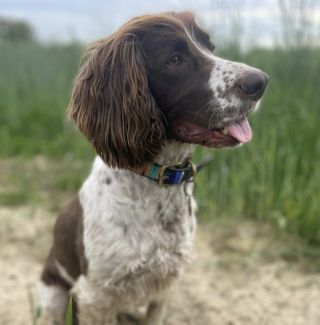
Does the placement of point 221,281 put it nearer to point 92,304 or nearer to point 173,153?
point 92,304

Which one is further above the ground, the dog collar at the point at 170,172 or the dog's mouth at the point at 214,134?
the dog's mouth at the point at 214,134

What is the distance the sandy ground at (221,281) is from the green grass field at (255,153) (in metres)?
0.26

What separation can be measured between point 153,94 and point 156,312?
53.0 inches

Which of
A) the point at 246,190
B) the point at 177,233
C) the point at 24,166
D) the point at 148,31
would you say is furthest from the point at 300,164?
the point at 24,166

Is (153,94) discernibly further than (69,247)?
No

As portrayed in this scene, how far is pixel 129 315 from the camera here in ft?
8.21

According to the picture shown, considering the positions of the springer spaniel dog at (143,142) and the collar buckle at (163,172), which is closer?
the springer spaniel dog at (143,142)

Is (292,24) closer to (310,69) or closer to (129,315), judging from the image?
(310,69)

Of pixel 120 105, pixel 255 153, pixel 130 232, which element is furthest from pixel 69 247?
pixel 255 153

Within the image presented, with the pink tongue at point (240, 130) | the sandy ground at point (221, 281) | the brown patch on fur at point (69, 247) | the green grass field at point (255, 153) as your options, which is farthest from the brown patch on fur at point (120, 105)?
the green grass field at point (255, 153)

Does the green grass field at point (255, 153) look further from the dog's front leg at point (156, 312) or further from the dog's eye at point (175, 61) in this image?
the dog's eye at point (175, 61)

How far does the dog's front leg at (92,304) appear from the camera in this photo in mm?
1952

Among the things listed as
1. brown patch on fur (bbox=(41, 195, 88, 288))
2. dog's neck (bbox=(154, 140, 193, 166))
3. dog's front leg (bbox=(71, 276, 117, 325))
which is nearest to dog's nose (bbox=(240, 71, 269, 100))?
dog's neck (bbox=(154, 140, 193, 166))

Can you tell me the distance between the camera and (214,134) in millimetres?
1756
